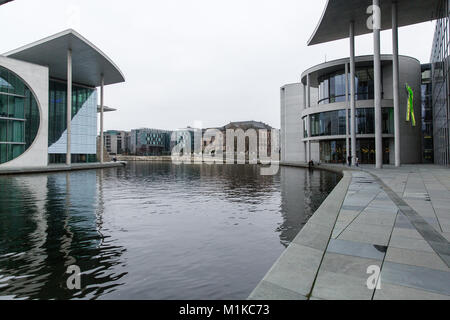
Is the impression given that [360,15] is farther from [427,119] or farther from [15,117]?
[15,117]

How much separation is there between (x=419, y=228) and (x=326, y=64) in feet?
152

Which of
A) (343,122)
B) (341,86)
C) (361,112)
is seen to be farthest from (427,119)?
(341,86)

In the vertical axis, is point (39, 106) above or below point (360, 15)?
below

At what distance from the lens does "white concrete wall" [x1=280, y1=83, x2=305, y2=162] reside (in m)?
64.9

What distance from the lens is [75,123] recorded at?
5834 cm

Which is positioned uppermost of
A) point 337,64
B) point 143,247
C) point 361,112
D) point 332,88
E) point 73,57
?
point 73,57

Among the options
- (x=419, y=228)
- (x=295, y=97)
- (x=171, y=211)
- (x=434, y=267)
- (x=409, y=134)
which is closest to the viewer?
(x=434, y=267)

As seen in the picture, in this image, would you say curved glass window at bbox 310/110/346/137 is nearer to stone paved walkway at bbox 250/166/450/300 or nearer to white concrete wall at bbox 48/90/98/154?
stone paved walkway at bbox 250/166/450/300

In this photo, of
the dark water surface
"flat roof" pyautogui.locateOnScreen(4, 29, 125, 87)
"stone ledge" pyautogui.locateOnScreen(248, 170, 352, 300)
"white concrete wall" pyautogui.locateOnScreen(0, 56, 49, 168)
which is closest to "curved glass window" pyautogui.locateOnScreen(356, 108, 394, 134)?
the dark water surface

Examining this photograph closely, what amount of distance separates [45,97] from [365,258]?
48889 mm

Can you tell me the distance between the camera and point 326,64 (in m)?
47.5
